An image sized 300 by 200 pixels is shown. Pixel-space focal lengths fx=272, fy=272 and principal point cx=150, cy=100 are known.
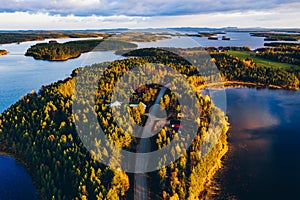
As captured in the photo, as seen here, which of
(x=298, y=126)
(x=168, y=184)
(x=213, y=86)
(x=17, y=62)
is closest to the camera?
(x=168, y=184)

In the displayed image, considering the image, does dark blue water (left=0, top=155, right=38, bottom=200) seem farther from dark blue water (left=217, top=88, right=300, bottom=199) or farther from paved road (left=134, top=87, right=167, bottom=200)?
dark blue water (left=217, top=88, right=300, bottom=199)

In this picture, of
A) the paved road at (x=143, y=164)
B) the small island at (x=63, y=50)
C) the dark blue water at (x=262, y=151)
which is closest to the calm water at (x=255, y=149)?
the dark blue water at (x=262, y=151)

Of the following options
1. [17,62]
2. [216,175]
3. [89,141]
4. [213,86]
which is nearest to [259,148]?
[216,175]

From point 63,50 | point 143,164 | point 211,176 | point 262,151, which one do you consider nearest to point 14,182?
point 143,164

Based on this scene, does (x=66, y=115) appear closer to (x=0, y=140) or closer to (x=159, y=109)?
(x=0, y=140)

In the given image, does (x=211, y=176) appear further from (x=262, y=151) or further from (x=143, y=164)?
(x=262, y=151)
